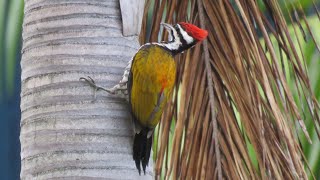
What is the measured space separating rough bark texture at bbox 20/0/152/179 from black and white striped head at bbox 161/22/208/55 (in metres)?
0.13

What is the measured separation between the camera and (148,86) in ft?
7.81

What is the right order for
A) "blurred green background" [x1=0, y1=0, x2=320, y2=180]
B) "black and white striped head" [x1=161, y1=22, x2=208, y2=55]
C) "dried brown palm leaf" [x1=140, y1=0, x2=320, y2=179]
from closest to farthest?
"black and white striped head" [x1=161, y1=22, x2=208, y2=55], "dried brown palm leaf" [x1=140, y1=0, x2=320, y2=179], "blurred green background" [x1=0, y1=0, x2=320, y2=180]

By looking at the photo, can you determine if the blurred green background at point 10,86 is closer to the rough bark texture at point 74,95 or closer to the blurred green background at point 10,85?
the blurred green background at point 10,85

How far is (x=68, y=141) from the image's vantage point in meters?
2.36

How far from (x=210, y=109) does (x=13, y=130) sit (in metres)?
1.70

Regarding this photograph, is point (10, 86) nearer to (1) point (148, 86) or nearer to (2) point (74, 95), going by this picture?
(2) point (74, 95)

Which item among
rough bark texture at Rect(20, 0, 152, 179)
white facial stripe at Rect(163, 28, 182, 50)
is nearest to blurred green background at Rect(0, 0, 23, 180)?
rough bark texture at Rect(20, 0, 152, 179)

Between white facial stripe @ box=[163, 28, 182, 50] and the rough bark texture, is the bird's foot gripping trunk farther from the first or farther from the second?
white facial stripe @ box=[163, 28, 182, 50]

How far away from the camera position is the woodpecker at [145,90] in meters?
2.37

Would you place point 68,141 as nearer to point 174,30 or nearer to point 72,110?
point 72,110

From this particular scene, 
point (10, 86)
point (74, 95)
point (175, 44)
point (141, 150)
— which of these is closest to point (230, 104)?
point (175, 44)

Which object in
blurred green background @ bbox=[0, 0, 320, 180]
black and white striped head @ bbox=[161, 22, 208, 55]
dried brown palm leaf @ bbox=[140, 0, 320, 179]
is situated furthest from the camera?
blurred green background @ bbox=[0, 0, 320, 180]

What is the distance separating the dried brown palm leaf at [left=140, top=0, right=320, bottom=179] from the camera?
107 inches

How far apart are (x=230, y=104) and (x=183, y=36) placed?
47cm
